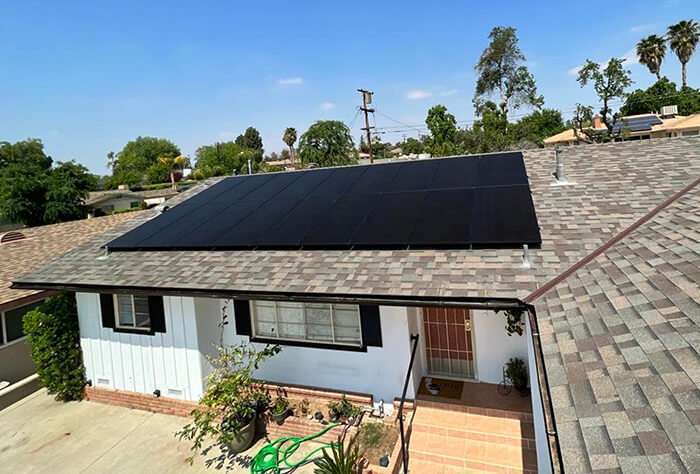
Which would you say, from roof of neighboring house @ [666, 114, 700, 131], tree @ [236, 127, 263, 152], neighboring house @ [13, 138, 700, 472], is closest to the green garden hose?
neighboring house @ [13, 138, 700, 472]

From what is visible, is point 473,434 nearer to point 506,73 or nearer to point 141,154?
point 506,73

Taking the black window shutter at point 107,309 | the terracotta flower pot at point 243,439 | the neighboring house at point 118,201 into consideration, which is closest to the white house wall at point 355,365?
the terracotta flower pot at point 243,439

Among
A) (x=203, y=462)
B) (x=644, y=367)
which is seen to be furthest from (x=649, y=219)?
(x=203, y=462)

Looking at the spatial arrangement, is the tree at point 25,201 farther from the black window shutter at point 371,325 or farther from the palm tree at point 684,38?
the palm tree at point 684,38

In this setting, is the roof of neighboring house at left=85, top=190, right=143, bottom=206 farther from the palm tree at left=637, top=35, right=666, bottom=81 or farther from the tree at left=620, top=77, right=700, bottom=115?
Answer: the palm tree at left=637, top=35, right=666, bottom=81

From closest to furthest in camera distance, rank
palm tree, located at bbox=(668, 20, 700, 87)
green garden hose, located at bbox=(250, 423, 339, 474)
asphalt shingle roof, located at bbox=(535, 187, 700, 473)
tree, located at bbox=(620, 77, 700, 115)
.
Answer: asphalt shingle roof, located at bbox=(535, 187, 700, 473) < green garden hose, located at bbox=(250, 423, 339, 474) < tree, located at bbox=(620, 77, 700, 115) < palm tree, located at bbox=(668, 20, 700, 87)

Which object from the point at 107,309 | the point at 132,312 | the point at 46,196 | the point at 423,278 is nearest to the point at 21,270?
the point at 107,309
